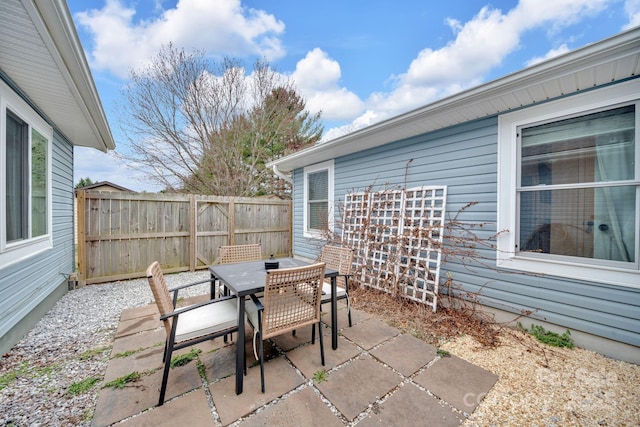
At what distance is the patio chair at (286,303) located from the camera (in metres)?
1.82

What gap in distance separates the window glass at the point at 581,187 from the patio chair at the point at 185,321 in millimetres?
3322

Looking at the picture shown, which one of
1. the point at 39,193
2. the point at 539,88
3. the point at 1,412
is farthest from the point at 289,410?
the point at 39,193

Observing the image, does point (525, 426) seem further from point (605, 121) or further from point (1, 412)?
point (1, 412)

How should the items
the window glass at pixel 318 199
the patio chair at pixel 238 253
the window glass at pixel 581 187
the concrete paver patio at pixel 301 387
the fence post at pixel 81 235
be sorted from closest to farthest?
the concrete paver patio at pixel 301 387 < the window glass at pixel 581 187 < the patio chair at pixel 238 253 < the fence post at pixel 81 235 < the window glass at pixel 318 199

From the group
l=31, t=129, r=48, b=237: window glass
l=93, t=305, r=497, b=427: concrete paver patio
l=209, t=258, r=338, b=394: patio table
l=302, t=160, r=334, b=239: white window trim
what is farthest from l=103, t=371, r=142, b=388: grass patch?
l=302, t=160, r=334, b=239: white window trim

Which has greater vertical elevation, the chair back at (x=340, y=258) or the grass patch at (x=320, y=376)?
the chair back at (x=340, y=258)

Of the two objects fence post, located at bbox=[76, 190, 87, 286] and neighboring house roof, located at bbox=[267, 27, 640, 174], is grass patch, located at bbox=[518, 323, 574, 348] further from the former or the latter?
fence post, located at bbox=[76, 190, 87, 286]

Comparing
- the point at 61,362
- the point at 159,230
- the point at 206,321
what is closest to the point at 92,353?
the point at 61,362

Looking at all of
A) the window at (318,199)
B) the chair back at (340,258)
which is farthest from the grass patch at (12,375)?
the window at (318,199)

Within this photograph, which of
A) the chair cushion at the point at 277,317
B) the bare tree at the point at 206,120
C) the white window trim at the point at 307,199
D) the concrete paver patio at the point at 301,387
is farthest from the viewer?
the bare tree at the point at 206,120

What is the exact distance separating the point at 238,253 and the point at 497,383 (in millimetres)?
3039

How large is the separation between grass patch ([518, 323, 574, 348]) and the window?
357 centimetres

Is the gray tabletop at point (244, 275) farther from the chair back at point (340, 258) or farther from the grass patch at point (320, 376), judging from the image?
the grass patch at point (320, 376)

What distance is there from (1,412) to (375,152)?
4.97 metres
